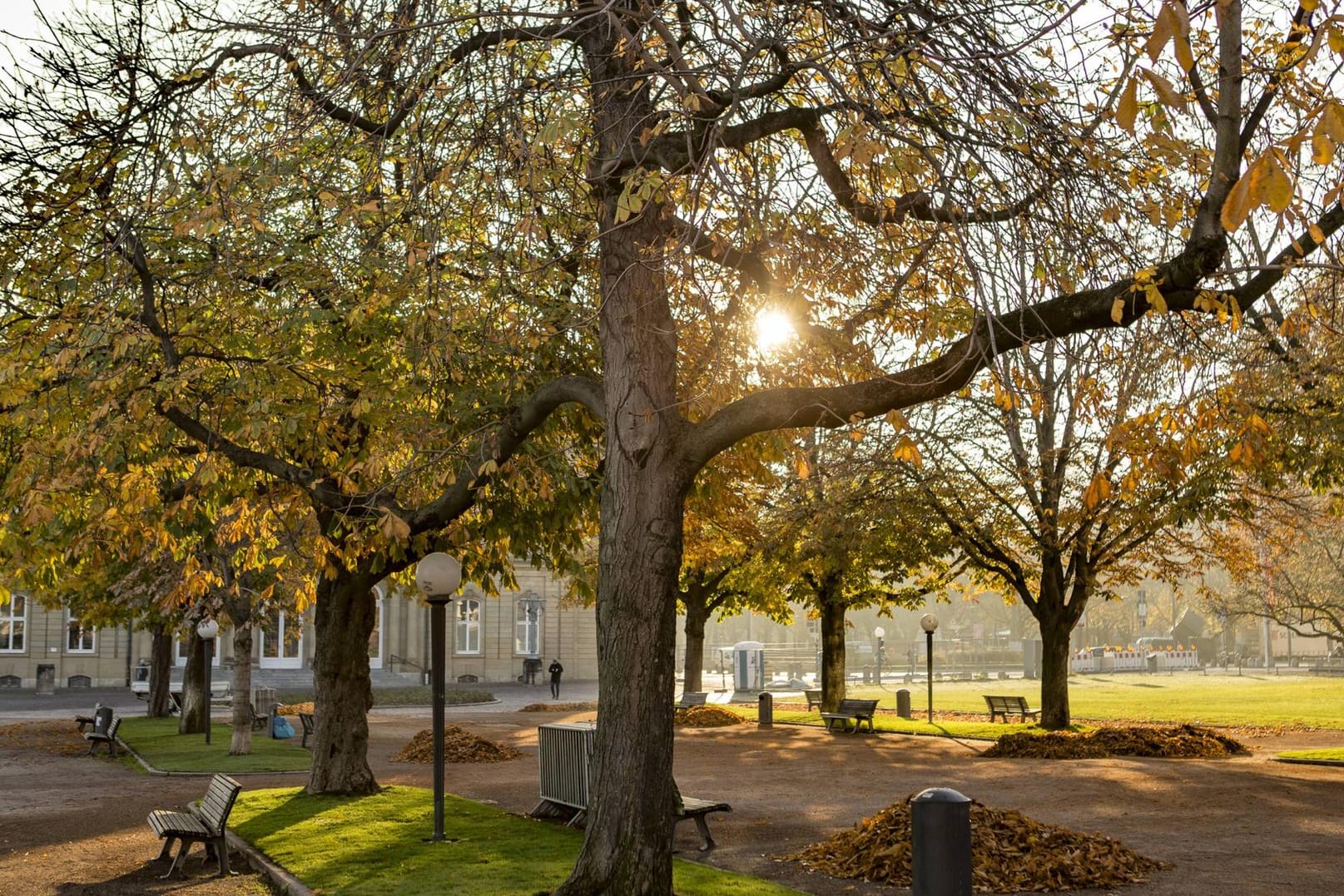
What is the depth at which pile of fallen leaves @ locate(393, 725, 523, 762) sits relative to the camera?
22.8 meters

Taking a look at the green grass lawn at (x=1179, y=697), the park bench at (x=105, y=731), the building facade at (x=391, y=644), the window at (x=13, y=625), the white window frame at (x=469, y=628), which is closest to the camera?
the park bench at (x=105, y=731)

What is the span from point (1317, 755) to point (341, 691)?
15.8 meters

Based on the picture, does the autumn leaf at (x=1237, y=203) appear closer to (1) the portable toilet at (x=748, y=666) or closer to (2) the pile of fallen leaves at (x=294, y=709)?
(2) the pile of fallen leaves at (x=294, y=709)

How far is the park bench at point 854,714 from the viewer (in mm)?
28031

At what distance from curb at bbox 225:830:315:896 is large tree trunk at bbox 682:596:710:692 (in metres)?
22.1

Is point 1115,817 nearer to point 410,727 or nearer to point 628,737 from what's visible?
point 628,737

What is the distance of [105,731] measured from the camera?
2494 centimetres

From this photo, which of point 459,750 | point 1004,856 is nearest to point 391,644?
point 459,750

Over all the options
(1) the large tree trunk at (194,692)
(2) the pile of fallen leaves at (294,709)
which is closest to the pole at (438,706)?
(1) the large tree trunk at (194,692)

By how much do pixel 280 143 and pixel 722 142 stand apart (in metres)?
3.34

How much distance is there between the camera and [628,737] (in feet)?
27.7

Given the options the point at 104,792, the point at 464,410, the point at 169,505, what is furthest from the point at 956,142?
the point at 104,792

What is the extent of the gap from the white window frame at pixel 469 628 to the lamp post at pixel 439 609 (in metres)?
51.3

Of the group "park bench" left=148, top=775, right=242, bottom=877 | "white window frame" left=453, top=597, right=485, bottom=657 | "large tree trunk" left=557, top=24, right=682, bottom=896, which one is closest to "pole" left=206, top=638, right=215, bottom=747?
"park bench" left=148, top=775, right=242, bottom=877
